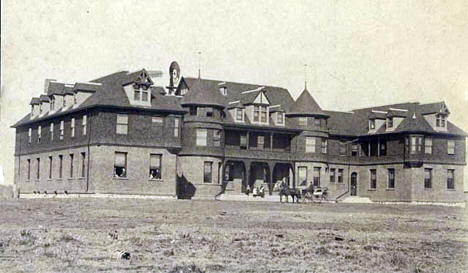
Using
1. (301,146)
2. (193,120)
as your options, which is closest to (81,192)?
(193,120)

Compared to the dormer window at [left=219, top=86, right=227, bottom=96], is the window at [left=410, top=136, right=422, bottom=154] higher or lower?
lower

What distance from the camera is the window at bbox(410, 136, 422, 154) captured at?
5609 centimetres

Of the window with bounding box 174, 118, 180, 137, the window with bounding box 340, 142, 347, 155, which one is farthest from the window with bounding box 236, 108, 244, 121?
the window with bounding box 340, 142, 347, 155

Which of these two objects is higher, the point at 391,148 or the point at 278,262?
the point at 391,148

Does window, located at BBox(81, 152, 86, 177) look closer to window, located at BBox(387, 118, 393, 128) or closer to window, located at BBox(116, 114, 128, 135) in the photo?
window, located at BBox(116, 114, 128, 135)

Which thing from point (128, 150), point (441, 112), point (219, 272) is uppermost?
point (441, 112)

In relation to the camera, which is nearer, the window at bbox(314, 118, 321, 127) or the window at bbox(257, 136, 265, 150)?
the window at bbox(257, 136, 265, 150)

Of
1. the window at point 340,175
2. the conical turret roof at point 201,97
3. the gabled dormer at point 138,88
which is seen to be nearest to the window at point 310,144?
the window at point 340,175

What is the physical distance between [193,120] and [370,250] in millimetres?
34735

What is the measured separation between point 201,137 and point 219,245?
34.5 m

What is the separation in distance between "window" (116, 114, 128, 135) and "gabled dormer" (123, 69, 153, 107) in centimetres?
113

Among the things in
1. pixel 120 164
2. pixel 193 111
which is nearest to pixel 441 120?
pixel 193 111

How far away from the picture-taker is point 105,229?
1889 cm

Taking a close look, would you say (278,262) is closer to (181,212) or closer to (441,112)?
(181,212)
